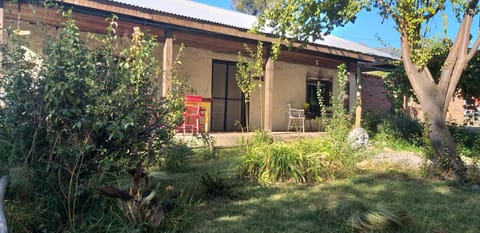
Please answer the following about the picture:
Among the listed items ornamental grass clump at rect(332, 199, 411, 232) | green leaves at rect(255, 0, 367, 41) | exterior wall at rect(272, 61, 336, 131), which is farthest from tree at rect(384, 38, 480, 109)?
ornamental grass clump at rect(332, 199, 411, 232)

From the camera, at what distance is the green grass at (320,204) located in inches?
131

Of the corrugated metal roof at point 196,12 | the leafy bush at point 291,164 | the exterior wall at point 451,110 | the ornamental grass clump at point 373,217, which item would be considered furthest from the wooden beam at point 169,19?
the exterior wall at point 451,110

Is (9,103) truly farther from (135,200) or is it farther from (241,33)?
(241,33)

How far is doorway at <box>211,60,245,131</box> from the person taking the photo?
11.3 m

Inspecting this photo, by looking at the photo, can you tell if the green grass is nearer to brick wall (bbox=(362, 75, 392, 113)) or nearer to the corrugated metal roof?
the corrugated metal roof

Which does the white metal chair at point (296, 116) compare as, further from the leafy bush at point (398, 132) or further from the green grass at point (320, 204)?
the green grass at point (320, 204)

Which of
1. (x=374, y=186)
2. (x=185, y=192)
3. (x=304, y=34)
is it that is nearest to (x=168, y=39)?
(x=304, y=34)

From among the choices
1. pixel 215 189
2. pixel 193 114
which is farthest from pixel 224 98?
pixel 215 189

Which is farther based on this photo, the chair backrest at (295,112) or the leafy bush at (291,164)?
the chair backrest at (295,112)

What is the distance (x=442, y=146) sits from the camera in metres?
5.48

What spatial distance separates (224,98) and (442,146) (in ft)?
22.9

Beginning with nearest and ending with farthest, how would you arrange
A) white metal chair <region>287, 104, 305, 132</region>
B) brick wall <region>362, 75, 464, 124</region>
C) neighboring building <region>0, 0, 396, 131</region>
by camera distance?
neighboring building <region>0, 0, 396, 131</region> → white metal chair <region>287, 104, 305, 132</region> → brick wall <region>362, 75, 464, 124</region>

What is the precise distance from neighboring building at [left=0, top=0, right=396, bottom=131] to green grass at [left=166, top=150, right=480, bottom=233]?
2414 mm

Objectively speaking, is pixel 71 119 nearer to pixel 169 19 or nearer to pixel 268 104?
pixel 169 19
